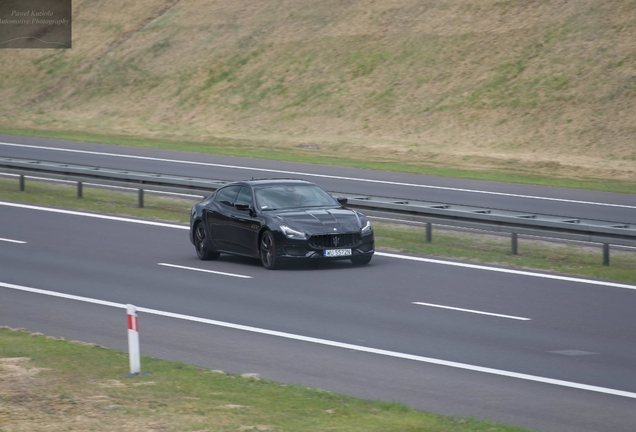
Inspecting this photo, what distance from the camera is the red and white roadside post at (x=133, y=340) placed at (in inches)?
370

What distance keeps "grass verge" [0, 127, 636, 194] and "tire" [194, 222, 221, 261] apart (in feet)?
50.2

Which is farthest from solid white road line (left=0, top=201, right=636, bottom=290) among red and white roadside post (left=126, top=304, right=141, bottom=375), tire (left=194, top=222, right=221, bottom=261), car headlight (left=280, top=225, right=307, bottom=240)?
red and white roadside post (left=126, top=304, right=141, bottom=375)

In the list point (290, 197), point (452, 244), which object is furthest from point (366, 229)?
point (452, 244)

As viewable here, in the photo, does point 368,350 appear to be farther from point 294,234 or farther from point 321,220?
point 321,220

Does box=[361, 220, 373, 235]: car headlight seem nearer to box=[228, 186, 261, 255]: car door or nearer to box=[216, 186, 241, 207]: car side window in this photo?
box=[228, 186, 261, 255]: car door

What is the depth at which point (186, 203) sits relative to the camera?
2711 cm

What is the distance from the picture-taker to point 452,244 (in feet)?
67.3

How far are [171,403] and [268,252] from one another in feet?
28.4

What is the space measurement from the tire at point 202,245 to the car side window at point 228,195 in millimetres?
588

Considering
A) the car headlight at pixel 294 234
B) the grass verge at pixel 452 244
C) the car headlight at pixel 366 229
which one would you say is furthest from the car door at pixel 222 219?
the grass verge at pixel 452 244

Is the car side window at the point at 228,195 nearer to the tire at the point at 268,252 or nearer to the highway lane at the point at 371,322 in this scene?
the highway lane at the point at 371,322

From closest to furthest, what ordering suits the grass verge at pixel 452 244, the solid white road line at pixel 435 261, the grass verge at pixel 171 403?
the grass verge at pixel 171 403
the solid white road line at pixel 435 261
the grass verge at pixel 452 244

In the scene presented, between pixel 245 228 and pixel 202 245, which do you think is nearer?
pixel 245 228

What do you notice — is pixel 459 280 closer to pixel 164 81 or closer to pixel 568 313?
pixel 568 313
